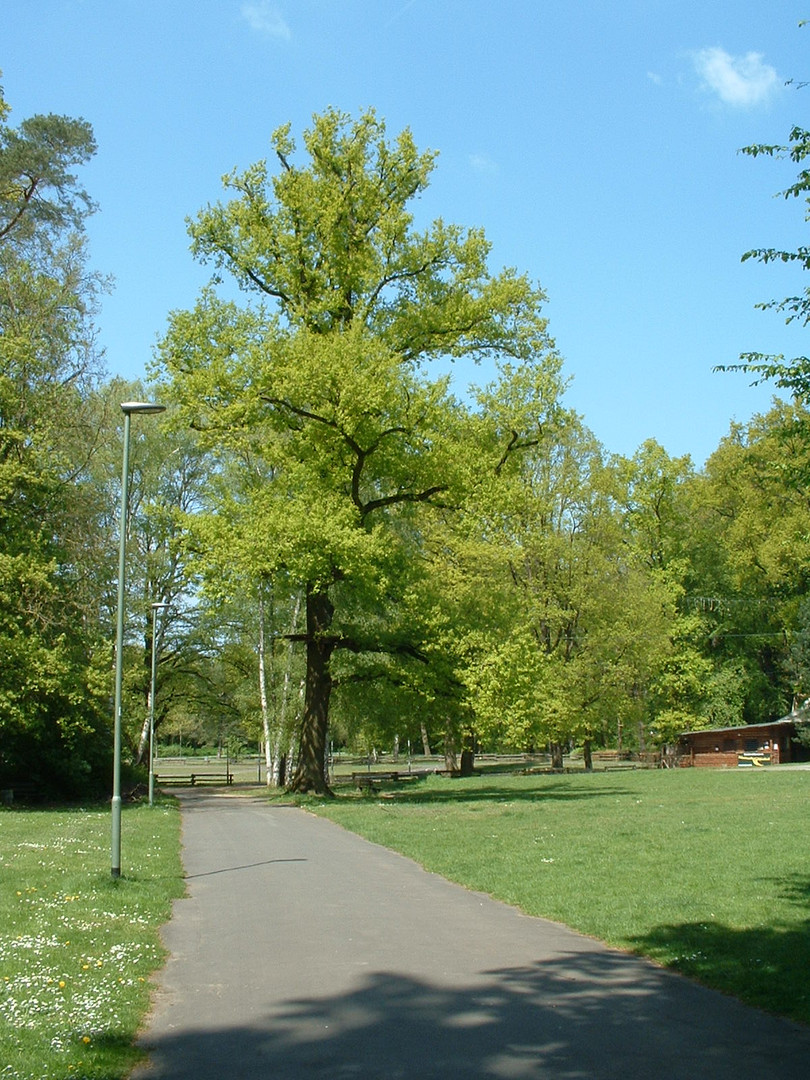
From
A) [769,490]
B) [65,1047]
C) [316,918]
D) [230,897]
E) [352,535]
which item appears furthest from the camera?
[769,490]

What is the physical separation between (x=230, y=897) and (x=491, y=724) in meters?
16.2

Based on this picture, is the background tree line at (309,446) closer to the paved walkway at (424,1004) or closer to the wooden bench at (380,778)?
the wooden bench at (380,778)

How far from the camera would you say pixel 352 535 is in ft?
88.4

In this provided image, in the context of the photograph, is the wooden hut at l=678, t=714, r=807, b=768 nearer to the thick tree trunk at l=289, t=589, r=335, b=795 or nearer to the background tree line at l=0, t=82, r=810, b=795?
the background tree line at l=0, t=82, r=810, b=795

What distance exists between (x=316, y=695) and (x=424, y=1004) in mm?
24654

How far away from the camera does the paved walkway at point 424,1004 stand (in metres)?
6.35

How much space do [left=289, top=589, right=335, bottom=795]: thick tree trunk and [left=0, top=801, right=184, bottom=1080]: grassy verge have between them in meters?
13.3

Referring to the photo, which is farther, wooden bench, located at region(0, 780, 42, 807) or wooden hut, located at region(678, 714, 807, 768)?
wooden hut, located at region(678, 714, 807, 768)

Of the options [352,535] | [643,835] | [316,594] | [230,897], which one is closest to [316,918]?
[230,897]

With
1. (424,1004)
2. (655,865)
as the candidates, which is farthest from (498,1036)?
(655,865)

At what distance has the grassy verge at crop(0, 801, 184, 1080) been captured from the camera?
637cm

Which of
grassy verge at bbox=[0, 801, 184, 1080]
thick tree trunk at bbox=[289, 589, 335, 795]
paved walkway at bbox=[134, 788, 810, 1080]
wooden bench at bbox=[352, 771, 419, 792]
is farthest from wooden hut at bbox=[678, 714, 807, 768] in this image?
paved walkway at bbox=[134, 788, 810, 1080]

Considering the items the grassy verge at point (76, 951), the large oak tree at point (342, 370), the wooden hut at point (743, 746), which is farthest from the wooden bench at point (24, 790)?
the wooden hut at point (743, 746)

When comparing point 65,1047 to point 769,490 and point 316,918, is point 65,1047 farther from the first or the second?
point 769,490
